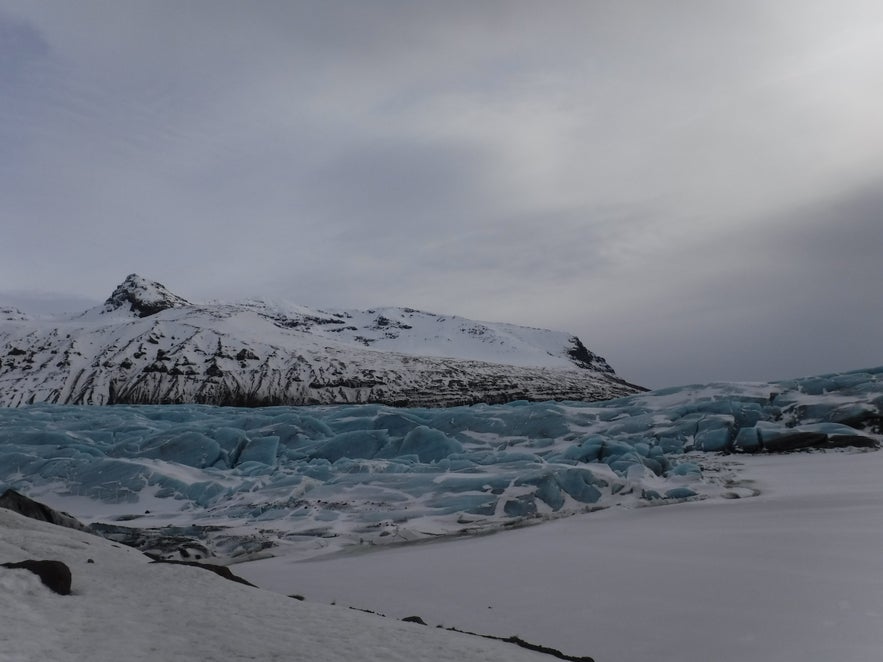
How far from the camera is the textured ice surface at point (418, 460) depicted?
846cm

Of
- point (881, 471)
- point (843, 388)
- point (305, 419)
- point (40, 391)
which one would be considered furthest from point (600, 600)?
point (40, 391)

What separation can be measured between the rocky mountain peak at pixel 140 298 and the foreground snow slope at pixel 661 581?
256 ft

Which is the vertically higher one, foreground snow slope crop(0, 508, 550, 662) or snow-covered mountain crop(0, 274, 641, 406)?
snow-covered mountain crop(0, 274, 641, 406)

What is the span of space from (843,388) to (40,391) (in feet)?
167

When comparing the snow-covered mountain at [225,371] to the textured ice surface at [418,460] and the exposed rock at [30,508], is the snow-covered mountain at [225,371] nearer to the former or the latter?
the textured ice surface at [418,460]

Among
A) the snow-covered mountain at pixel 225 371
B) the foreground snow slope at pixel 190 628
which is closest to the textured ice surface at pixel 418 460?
the foreground snow slope at pixel 190 628

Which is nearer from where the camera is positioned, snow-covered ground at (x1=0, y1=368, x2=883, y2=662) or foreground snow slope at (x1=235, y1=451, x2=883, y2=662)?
snow-covered ground at (x1=0, y1=368, x2=883, y2=662)

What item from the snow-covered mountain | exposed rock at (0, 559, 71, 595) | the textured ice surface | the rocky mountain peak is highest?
the rocky mountain peak

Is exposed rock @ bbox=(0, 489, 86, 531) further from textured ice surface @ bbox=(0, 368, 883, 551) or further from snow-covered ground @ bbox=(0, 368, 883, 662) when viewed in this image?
textured ice surface @ bbox=(0, 368, 883, 551)

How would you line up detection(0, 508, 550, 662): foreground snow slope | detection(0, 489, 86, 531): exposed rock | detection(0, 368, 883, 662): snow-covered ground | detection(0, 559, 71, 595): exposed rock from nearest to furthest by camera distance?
1. detection(0, 508, 550, 662): foreground snow slope
2. detection(0, 368, 883, 662): snow-covered ground
3. detection(0, 559, 71, 595): exposed rock
4. detection(0, 489, 86, 531): exposed rock

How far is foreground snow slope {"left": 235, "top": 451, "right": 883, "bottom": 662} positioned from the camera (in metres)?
3.30

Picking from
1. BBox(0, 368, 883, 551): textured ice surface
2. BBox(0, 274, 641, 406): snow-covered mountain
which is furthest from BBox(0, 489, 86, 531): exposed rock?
BBox(0, 274, 641, 406): snow-covered mountain

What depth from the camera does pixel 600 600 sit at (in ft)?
13.4

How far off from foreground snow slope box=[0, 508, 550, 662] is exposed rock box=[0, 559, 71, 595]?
0.19 ft
